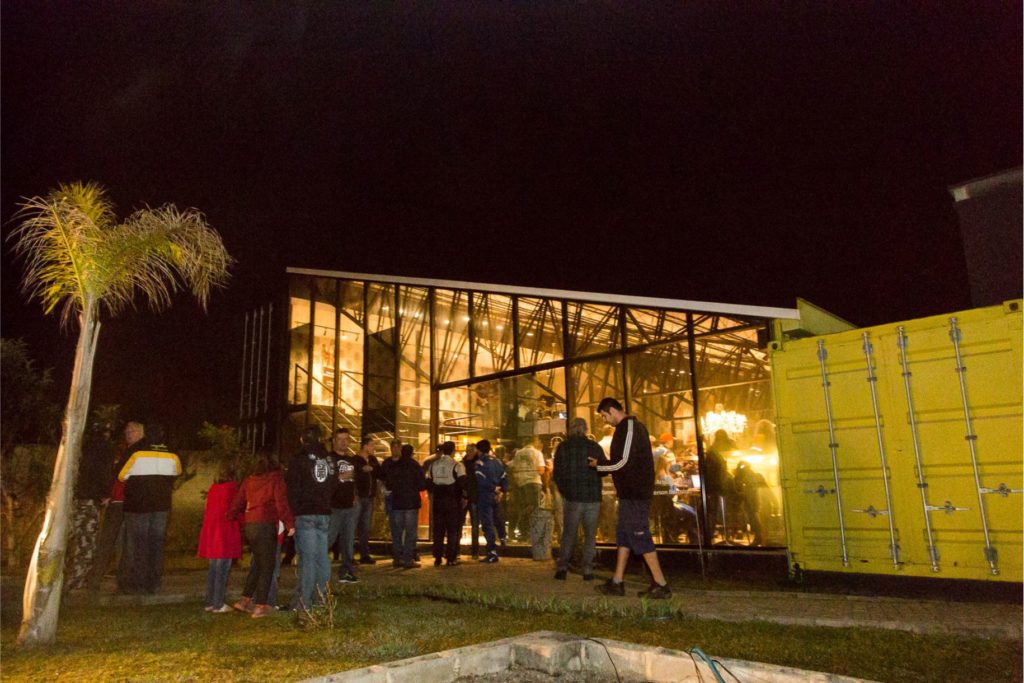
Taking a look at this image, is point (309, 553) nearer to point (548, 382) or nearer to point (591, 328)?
point (548, 382)

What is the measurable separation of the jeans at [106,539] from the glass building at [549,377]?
5.62m

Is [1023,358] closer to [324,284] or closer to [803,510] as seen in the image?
[803,510]

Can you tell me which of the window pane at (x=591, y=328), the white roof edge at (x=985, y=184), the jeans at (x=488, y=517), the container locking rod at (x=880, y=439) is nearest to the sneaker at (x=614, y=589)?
the container locking rod at (x=880, y=439)

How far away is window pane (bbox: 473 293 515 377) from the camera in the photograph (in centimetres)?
1205

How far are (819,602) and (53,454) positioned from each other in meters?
12.5

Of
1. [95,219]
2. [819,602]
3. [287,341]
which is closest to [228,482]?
[95,219]

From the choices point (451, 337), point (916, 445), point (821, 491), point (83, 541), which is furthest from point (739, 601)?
point (451, 337)

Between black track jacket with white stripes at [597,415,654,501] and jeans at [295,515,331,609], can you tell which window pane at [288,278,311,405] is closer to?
jeans at [295,515,331,609]

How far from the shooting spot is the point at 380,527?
43.3ft

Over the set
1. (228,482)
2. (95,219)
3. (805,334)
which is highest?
(95,219)

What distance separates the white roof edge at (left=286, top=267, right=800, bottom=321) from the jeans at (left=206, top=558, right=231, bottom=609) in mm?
6357

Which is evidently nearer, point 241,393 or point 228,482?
point 228,482

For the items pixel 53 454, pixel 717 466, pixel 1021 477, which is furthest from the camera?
pixel 53 454

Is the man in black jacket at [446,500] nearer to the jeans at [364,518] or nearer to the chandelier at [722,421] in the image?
the jeans at [364,518]
